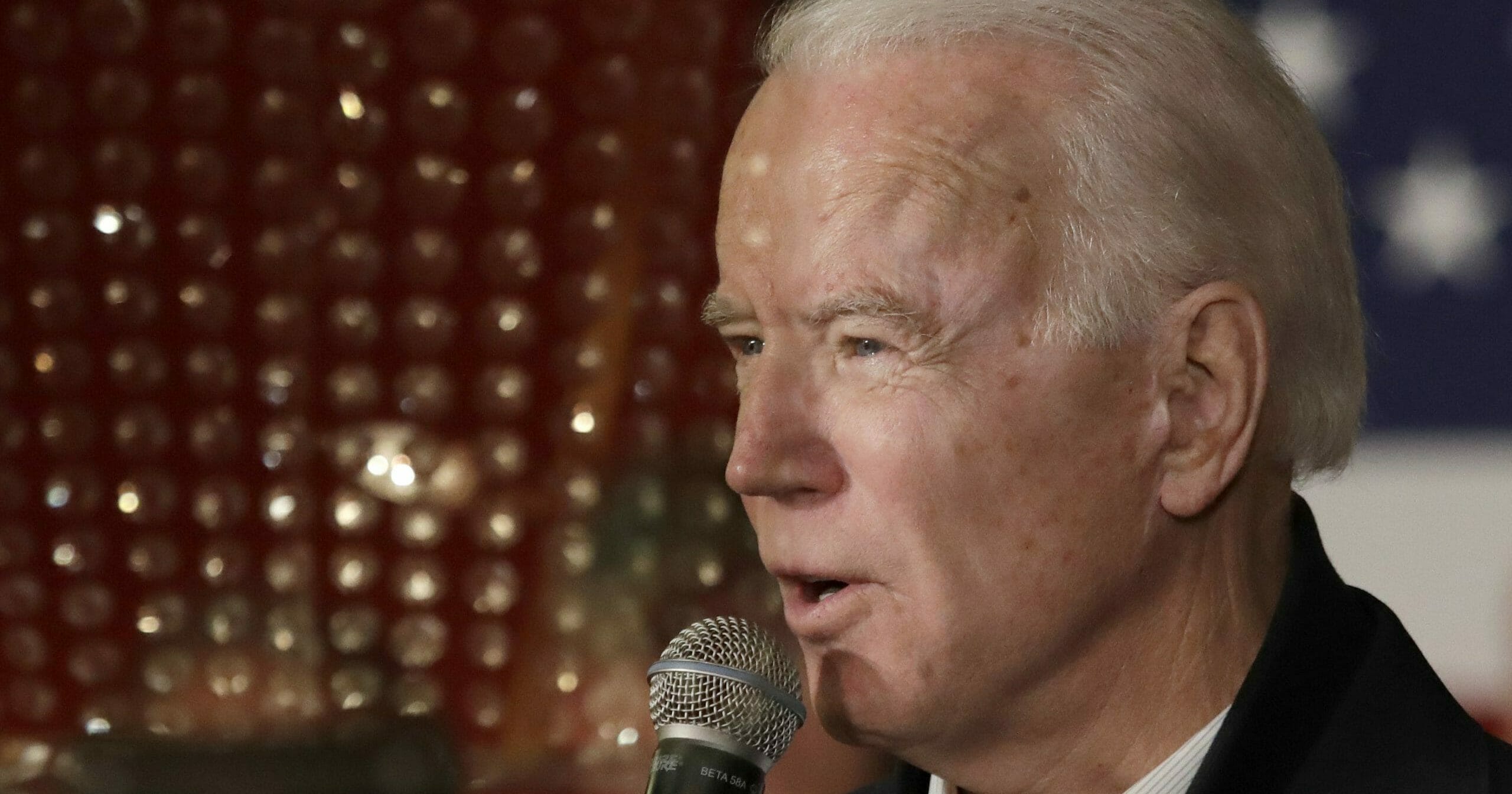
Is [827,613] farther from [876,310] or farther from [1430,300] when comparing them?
[1430,300]

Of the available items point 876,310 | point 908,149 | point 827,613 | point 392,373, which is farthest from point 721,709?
point 392,373

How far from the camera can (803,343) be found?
1.04 meters

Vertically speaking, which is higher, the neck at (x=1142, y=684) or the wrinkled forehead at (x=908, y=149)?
the wrinkled forehead at (x=908, y=149)

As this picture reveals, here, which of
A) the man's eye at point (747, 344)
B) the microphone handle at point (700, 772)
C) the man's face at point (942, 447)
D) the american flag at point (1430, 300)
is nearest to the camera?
the microphone handle at point (700, 772)

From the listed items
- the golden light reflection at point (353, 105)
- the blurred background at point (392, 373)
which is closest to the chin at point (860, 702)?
the blurred background at point (392, 373)

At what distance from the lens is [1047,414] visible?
101 centimetres

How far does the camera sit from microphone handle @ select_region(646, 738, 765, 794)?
2.69 ft

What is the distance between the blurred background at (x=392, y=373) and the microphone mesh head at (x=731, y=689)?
69 cm

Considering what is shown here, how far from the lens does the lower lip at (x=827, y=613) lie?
1.01m

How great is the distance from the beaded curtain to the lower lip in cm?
59

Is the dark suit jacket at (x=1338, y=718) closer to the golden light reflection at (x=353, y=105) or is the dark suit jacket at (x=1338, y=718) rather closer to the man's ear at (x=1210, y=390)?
the man's ear at (x=1210, y=390)

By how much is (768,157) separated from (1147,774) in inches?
20.1

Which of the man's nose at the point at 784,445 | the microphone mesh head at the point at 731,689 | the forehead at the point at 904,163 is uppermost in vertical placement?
the forehead at the point at 904,163

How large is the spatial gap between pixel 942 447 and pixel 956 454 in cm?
1
